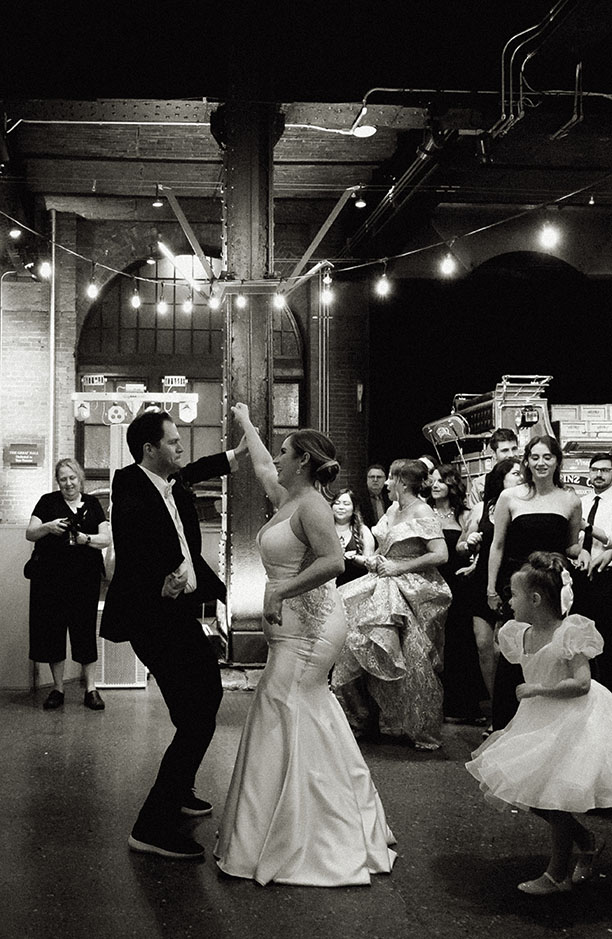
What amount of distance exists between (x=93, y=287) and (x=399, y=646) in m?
10.0

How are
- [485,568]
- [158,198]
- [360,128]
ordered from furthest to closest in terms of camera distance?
[158,198], [360,128], [485,568]

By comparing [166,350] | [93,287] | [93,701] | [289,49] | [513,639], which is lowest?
[93,701]

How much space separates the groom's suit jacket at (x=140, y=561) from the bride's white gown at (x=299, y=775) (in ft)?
1.37

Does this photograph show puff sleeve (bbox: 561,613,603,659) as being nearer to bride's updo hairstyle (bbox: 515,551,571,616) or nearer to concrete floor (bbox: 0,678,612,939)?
bride's updo hairstyle (bbox: 515,551,571,616)

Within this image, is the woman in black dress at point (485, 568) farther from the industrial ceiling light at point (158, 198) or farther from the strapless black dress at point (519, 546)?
the industrial ceiling light at point (158, 198)

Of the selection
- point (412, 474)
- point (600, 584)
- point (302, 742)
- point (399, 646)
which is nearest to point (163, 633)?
point (302, 742)

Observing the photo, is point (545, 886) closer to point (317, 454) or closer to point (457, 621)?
point (317, 454)

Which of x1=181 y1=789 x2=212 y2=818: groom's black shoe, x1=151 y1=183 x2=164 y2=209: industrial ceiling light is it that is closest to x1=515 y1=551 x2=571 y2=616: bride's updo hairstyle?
x1=181 y1=789 x2=212 y2=818: groom's black shoe

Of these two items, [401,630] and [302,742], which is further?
[401,630]

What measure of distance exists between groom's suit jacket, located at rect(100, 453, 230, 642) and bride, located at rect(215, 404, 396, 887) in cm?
42

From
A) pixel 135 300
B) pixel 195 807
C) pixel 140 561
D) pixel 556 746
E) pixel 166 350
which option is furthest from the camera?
pixel 166 350

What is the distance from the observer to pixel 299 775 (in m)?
3.50

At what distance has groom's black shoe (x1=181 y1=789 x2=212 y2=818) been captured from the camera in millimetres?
4336

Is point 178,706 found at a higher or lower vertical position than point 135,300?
lower
